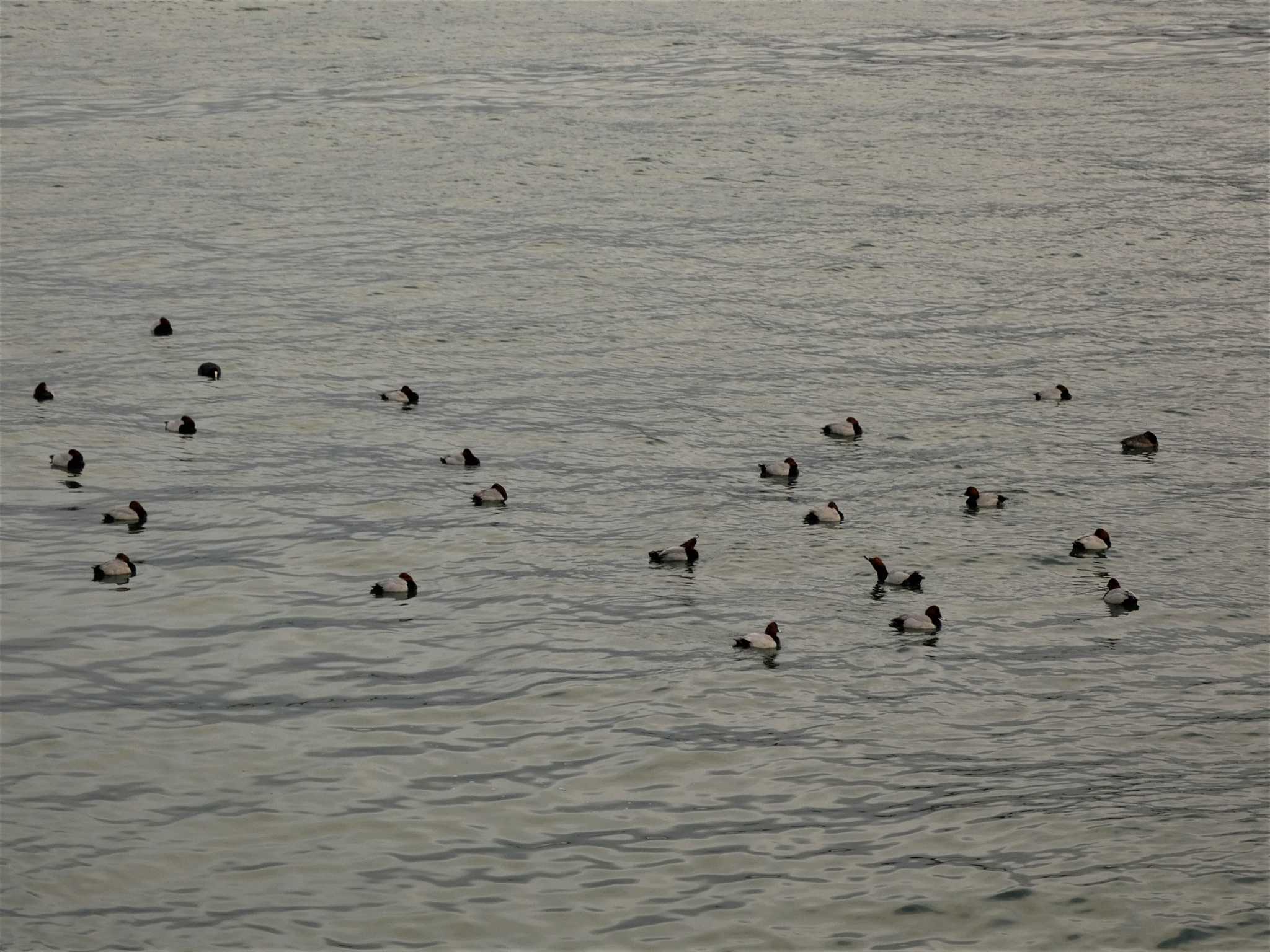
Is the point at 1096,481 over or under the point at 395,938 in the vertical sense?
over

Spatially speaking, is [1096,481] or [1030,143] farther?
[1030,143]

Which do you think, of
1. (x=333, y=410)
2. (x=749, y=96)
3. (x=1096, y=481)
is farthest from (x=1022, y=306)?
(x=749, y=96)

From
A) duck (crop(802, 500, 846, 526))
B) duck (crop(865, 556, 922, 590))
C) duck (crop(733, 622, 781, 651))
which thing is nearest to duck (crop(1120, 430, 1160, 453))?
duck (crop(802, 500, 846, 526))

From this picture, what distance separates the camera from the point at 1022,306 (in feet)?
120

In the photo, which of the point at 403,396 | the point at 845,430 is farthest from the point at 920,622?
the point at 403,396

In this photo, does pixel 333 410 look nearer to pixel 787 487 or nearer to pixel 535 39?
pixel 787 487

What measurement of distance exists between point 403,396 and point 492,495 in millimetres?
4873

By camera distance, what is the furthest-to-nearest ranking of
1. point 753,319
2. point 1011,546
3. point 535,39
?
point 535,39 → point 753,319 → point 1011,546

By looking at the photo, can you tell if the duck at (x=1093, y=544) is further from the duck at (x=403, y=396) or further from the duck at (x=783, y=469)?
the duck at (x=403, y=396)

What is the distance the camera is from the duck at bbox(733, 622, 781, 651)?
22.0 meters

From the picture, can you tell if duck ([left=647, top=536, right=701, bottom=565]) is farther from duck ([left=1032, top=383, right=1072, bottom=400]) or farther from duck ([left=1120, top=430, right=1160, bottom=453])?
duck ([left=1032, top=383, right=1072, bottom=400])

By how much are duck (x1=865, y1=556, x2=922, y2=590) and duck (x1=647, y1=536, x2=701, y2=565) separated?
2.57 m

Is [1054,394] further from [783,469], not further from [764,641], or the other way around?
[764,641]

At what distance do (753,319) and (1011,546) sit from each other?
11.3m
